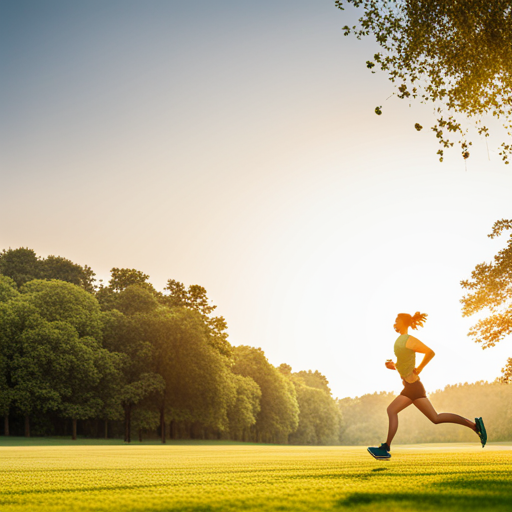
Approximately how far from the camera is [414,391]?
10641mm

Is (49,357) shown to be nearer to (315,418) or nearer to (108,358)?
(108,358)

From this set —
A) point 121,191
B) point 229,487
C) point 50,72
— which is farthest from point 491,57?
point 50,72

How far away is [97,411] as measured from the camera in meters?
57.3

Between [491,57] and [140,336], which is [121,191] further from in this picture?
[491,57]

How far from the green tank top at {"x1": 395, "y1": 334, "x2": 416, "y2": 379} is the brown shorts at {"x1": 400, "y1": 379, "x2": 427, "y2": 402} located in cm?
21

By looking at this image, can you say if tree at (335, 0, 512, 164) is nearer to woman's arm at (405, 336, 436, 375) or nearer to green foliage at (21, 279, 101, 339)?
woman's arm at (405, 336, 436, 375)

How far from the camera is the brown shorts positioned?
10.6 metres

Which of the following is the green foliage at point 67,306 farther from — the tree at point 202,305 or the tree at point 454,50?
the tree at point 454,50

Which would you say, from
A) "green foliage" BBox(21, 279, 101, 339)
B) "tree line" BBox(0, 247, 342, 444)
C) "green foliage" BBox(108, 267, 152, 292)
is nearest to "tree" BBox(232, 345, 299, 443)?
Answer: "tree line" BBox(0, 247, 342, 444)

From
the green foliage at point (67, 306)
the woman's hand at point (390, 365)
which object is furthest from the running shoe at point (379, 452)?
the green foliage at point (67, 306)

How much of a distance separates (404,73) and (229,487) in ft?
45.1

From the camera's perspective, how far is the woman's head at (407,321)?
1120cm

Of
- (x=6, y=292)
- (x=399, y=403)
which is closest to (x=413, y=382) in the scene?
(x=399, y=403)

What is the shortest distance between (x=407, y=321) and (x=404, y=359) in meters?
0.91
